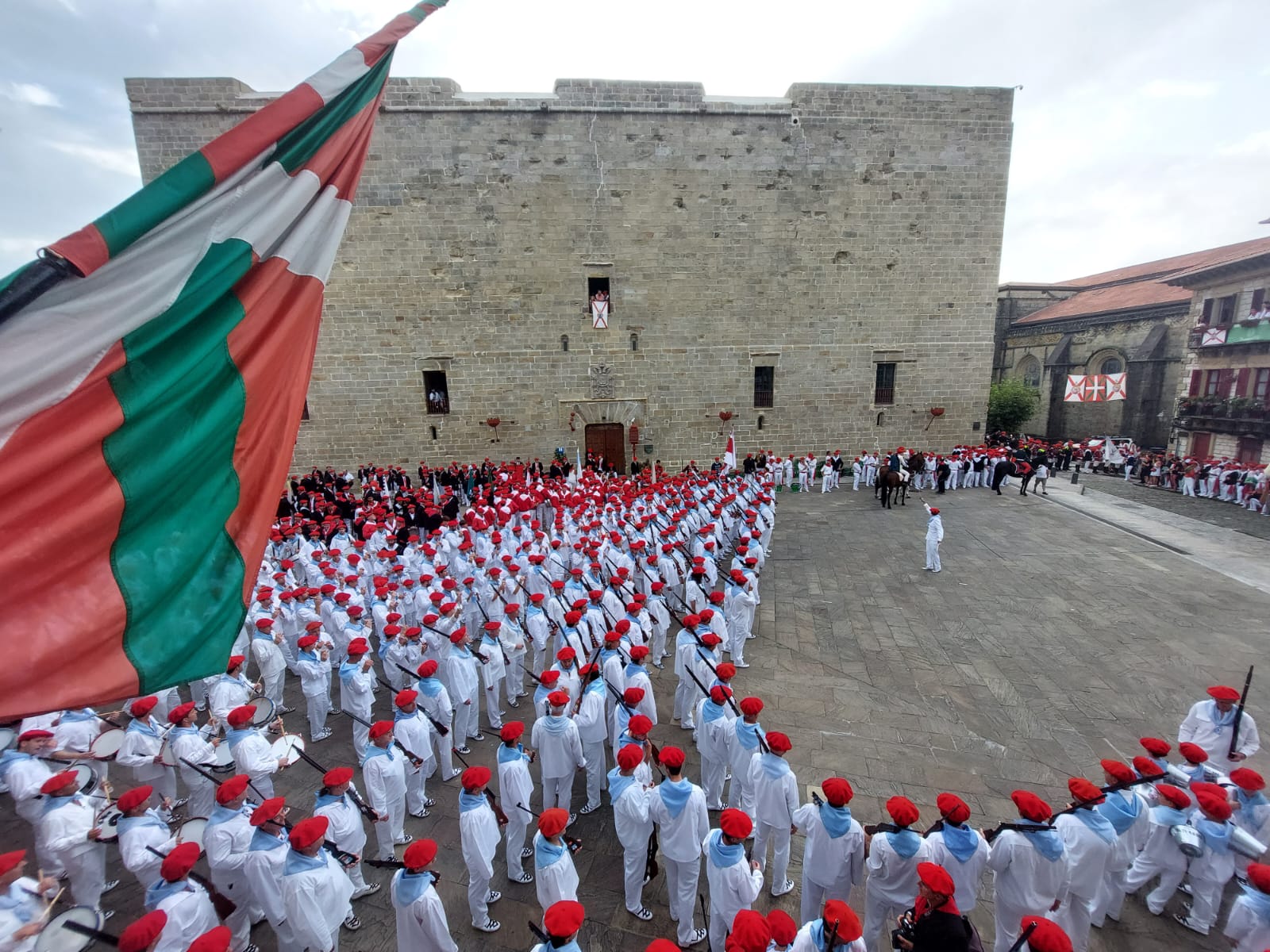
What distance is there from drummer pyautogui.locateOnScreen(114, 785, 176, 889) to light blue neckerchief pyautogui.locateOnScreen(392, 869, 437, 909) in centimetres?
214

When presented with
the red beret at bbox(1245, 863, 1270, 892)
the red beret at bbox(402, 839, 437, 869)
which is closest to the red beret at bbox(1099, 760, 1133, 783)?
the red beret at bbox(1245, 863, 1270, 892)

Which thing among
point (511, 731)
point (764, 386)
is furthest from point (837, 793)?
point (764, 386)

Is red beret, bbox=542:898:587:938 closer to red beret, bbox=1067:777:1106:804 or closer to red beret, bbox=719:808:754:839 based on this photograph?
red beret, bbox=719:808:754:839

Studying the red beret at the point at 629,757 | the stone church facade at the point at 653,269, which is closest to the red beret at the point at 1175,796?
the red beret at the point at 629,757

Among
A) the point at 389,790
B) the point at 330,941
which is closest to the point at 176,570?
the point at 330,941

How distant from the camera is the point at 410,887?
13.2 ft

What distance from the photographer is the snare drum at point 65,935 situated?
3.37 metres

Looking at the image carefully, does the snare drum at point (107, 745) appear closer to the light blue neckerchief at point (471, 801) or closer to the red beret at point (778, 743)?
the light blue neckerchief at point (471, 801)

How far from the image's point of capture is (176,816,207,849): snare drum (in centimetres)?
457

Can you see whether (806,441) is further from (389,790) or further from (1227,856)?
(389,790)

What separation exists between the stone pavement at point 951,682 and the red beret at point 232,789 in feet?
5.13

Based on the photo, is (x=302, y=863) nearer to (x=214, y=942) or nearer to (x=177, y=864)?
(x=177, y=864)

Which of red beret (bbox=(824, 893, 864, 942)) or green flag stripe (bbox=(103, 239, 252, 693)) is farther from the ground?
green flag stripe (bbox=(103, 239, 252, 693))

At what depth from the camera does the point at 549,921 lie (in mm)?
3383
